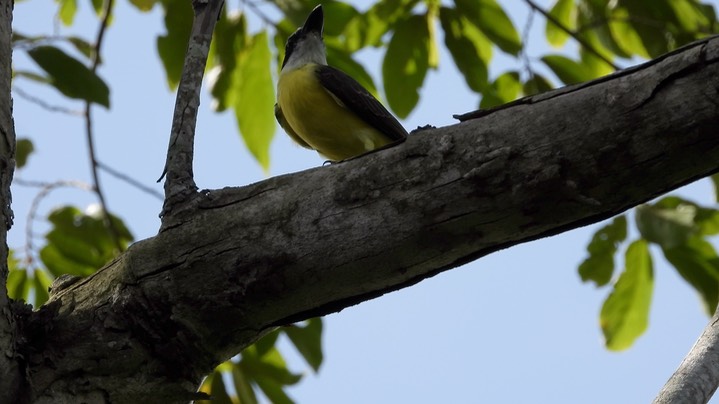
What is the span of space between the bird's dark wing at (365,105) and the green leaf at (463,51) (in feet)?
2.10

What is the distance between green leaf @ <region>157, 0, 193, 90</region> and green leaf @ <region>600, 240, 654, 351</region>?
2.08m

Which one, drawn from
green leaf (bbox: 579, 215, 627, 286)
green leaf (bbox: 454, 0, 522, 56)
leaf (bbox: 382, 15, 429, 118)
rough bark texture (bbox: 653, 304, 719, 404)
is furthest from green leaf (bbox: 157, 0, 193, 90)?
rough bark texture (bbox: 653, 304, 719, 404)

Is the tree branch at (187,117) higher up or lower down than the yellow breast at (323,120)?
lower down

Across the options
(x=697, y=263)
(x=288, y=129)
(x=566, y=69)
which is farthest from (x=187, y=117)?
(x=288, y=129)

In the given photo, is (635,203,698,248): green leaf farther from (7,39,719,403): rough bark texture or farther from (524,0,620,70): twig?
(7,39,719,403): rough bark texture

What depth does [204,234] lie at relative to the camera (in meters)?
2.48

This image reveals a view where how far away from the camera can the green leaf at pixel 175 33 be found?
13.8 ft

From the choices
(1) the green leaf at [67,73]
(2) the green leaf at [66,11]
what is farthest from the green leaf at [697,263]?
(2) the green leaf at [66,11]

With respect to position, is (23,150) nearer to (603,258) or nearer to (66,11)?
(66,11)

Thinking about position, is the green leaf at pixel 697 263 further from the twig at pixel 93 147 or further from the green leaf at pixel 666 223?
the twig at pixel 93 147

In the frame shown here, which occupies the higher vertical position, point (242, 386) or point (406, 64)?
point (406, 64)

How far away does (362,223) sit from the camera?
2.32 metres

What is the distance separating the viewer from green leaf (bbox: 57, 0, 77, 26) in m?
5.06

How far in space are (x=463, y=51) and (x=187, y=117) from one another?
1.58 m
